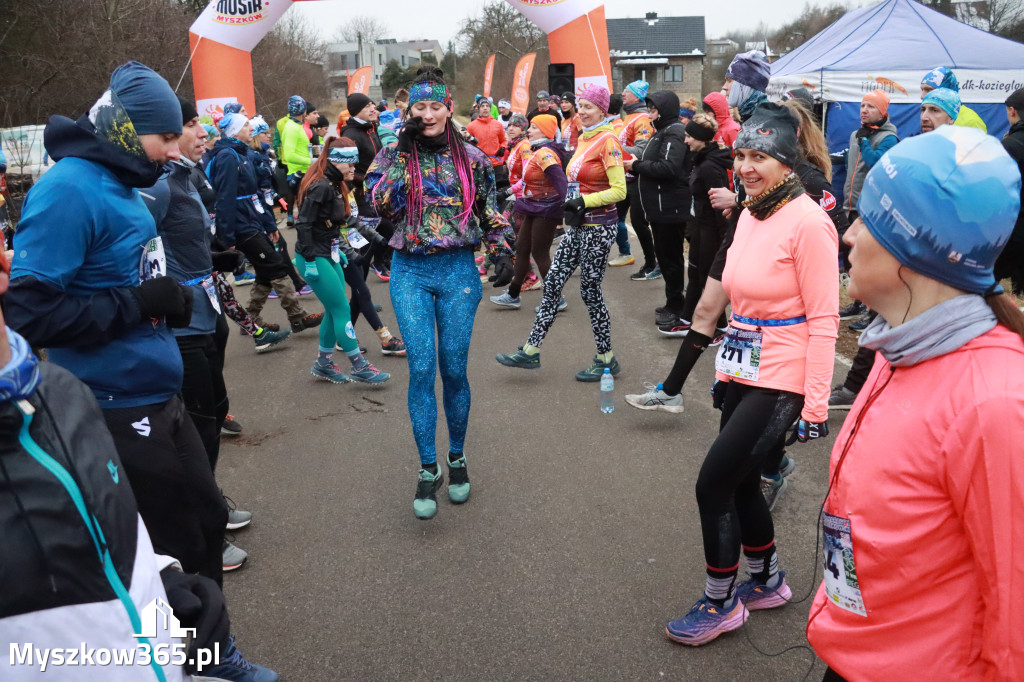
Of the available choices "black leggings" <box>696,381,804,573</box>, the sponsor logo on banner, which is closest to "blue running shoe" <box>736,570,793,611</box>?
"black leggings" <box>696,381,804,573</box>

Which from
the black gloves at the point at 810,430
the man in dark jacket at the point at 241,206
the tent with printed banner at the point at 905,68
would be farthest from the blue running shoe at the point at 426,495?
the tent with printed banner at the point at 905,68

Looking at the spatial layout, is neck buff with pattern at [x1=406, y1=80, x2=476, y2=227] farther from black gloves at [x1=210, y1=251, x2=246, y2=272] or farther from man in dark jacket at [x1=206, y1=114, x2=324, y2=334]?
man in dark jacket at [x1=206, y1=114, x2=324, y2=334]

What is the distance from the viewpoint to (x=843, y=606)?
67.6 inches

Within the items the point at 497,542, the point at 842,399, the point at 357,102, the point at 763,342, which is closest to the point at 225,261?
the point at 497,542

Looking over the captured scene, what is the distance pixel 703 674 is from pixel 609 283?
743 centimetres

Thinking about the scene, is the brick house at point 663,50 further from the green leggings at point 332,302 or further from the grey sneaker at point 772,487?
the grey sneaker at point 772,487

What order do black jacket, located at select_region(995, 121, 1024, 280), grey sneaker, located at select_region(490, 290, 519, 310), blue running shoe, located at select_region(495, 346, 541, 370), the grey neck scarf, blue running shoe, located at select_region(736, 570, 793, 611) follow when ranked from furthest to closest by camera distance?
1. grey sneaker, located at select_region(490, 290, 519, 310)
2. blue running shoe, located at select_region(495, 346, 541, 370)
3. black jacket, located at select_region(995, 121, 1024, 280)
4. blue running shoe, located at select_region(736, 570, 793, 611)
5. the grey neck scarf

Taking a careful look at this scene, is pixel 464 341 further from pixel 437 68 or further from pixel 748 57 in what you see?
pixel 748 57

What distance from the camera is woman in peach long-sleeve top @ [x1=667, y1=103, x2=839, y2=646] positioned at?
284 centimetres

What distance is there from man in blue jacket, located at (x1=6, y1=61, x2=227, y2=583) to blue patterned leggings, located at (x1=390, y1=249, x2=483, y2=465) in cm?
146

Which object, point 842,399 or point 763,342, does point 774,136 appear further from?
point 842,399

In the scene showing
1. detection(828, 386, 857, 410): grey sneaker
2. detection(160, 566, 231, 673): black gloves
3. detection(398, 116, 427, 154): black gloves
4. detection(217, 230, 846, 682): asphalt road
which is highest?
detection(398, 116, 427, 154): black gloves

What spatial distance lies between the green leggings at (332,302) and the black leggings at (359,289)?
0.40 meters

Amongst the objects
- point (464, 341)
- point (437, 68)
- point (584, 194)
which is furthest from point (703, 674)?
point (584, 194)
